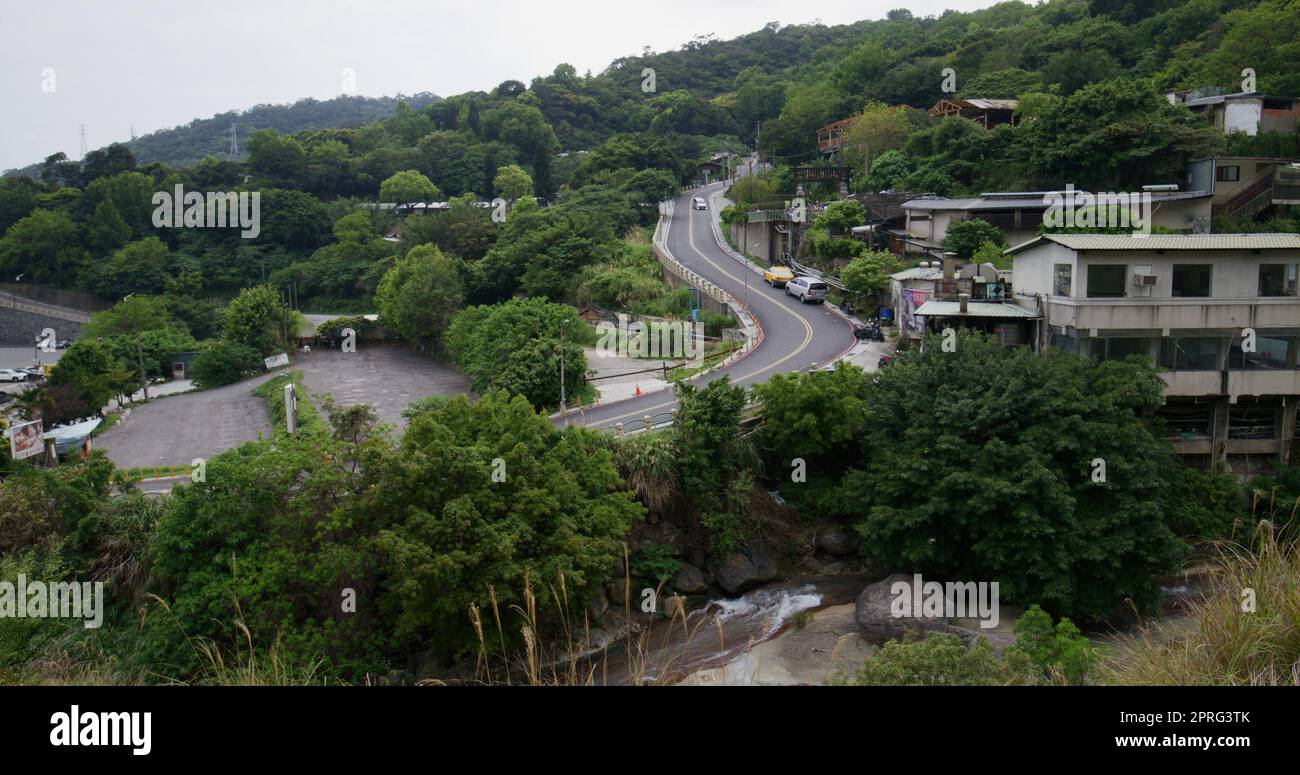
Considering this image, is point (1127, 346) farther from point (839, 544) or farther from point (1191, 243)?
point (839, 544)

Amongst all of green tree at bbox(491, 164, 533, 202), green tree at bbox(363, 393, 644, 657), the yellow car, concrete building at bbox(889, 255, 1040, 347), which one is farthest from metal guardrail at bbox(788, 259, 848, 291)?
green tree at bbox(491, 164, 533, 202)

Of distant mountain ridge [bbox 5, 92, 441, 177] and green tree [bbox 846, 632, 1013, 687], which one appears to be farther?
distant mountain ridge [bbox 5, 92, 441, 177]

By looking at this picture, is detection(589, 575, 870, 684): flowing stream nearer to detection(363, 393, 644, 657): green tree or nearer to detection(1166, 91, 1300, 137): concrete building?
detection(363, 393, 644, 657): green tree

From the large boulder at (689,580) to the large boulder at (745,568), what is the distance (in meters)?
0.36

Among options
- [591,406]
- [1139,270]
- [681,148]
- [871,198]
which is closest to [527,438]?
[591,406]

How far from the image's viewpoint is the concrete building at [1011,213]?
30.0 meters

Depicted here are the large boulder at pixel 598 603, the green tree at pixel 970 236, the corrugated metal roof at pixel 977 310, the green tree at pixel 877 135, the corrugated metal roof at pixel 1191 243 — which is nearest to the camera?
the large boulder at pixel 598 603

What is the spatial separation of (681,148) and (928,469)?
179ft

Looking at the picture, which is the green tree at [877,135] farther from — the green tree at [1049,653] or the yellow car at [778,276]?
the green tree at [1049,653]

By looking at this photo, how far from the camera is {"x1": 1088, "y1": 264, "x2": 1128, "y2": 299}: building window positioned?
66.2 feet

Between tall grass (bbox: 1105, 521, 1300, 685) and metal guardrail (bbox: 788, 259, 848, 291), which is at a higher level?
metal guardrail (bbox: 788, 259, 848, 291)

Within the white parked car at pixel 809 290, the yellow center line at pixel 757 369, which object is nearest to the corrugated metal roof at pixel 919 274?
the yellow center line at pixel 757 369

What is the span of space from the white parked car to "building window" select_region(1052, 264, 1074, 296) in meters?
12.8
